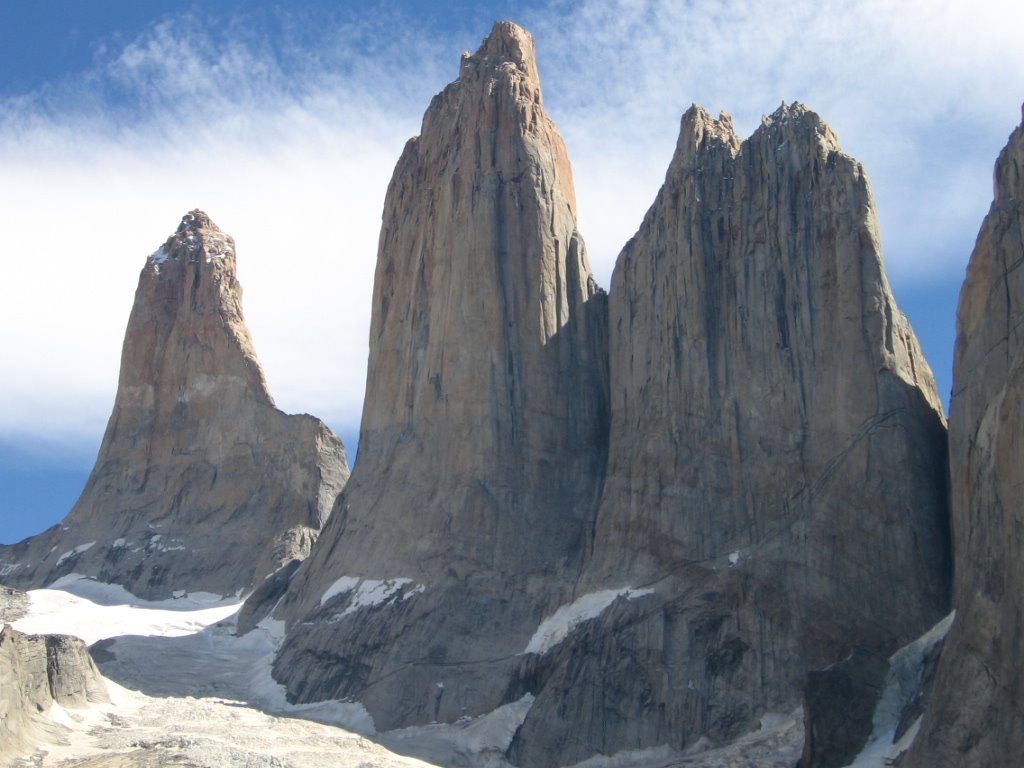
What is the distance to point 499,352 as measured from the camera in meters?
52.8

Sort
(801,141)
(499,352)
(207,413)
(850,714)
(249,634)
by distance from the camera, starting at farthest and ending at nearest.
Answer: (207,413)
(249,634)
(499,352)
(801,141)
(850,714)

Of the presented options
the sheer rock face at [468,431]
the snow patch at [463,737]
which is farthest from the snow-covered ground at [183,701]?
the sheer rock face at [468,431]

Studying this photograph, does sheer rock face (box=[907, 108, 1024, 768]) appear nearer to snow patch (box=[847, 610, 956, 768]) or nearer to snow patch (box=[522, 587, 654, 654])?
snow patch (box=[847, 610, 956, 768])

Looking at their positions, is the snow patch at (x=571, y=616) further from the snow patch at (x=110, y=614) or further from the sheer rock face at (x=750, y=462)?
the snow patch at (x=110, y=614)

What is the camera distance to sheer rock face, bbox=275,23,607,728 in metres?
48.4

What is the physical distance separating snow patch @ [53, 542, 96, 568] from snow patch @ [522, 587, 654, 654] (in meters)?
31.0

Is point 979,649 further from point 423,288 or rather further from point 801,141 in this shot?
point 423,288

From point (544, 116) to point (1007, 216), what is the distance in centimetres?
2352

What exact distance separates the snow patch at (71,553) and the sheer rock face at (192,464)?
65 millimetres

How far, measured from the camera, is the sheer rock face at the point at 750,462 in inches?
1672

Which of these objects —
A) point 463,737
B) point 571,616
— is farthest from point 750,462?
point 463,737

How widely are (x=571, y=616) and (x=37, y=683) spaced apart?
15.6m

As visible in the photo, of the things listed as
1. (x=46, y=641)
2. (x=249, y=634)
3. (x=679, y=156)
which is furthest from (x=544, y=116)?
(x=46, y=641)

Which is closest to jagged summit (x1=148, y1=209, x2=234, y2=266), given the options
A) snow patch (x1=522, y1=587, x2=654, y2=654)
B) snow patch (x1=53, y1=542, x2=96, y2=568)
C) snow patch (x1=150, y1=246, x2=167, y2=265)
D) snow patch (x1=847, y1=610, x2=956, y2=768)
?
snow patch (x1=150, y1=246, x2=167, y2=265)
